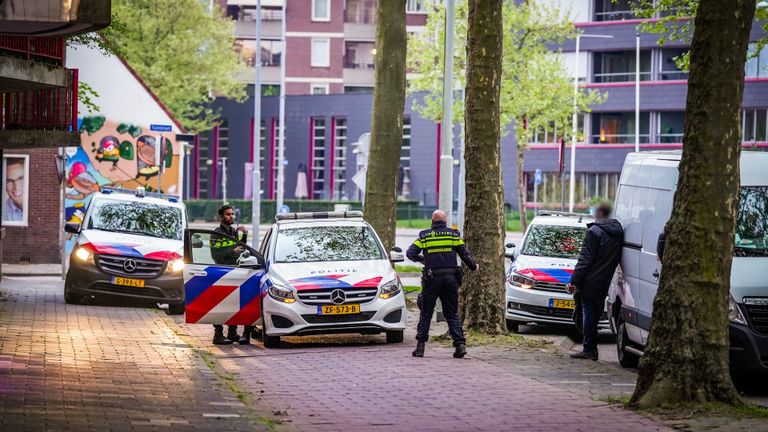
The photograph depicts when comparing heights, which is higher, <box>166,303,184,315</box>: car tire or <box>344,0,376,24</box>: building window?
<box>344,0,376,24</box>: building window

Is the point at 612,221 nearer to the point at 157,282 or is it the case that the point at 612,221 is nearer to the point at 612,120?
the point at 157,282

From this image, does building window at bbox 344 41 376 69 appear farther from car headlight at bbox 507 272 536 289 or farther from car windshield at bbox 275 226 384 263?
car windshield at bbox 275 226 384 263

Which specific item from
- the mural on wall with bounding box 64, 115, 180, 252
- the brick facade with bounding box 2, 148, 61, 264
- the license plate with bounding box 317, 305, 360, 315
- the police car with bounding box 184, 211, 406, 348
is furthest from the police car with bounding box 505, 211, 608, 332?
the mural on wall with bounding box 64, 115, 180, 252

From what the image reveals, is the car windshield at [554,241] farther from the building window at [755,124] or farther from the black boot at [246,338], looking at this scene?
the building window at [755,124]

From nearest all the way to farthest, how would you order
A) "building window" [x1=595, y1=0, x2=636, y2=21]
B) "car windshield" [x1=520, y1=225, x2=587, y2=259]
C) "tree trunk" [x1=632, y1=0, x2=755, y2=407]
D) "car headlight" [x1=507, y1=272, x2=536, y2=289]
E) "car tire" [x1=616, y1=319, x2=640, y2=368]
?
"tree trunk" [x1=632, y1=0, x2=755, y2=407], "car tire" [x1=616, y1=319, x2=640, y2=368], "car headlight" [x1=507, y1=272, x2=536, y2=289], "car windshield" [x1=520, y1=225, x2=587, y2=259], "building window" [x1=595, y1=0, x2=636, y2=21]

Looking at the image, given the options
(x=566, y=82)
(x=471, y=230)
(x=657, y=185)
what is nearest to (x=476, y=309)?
(x=471, y=230)

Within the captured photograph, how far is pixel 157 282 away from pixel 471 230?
765 cm

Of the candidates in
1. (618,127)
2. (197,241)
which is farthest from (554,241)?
(618,127)

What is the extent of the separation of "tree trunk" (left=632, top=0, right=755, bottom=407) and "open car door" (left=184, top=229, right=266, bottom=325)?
25.4ft

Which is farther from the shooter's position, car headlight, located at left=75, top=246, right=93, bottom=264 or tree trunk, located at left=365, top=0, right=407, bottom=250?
tree trunk, located at left=365, top=0, right=407, bottom=250

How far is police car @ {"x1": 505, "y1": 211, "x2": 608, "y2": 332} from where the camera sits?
20516mm

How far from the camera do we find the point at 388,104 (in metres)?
26.8

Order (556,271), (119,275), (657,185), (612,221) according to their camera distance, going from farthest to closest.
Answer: (119,275), (556,271), (612,221), (657,185)

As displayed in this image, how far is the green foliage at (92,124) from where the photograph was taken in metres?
42.1
